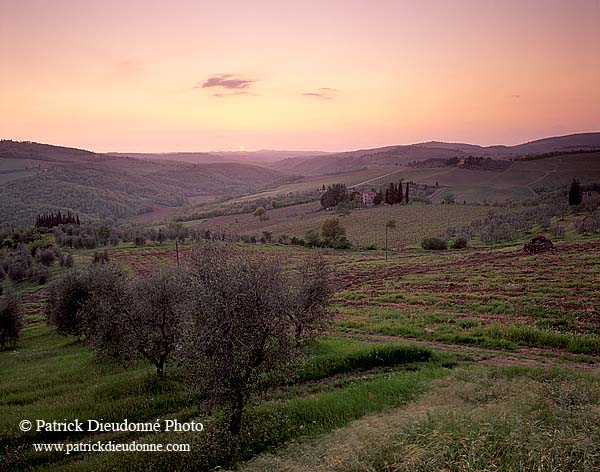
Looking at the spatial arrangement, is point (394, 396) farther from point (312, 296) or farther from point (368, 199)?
point (368, 199)

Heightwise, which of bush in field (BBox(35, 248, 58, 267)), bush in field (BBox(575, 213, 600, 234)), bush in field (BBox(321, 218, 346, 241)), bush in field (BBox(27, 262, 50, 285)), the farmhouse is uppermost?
the farmhouse

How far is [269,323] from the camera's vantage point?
42.5 ft

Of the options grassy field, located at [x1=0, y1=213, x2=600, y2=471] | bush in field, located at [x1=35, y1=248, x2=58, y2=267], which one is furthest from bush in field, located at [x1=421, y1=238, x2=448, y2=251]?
bush in field, located at [x1=35, y1=248, x2=58, y2=267]

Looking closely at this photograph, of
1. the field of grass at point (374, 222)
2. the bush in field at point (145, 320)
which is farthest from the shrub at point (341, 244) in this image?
the bush in field at point (145, 320)

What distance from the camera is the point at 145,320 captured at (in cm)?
1803

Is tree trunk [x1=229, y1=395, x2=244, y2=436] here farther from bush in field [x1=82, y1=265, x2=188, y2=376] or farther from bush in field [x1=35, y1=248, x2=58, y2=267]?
bush in field [x1=35, y1=248, x2=58, y2=267]

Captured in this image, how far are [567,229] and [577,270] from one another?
35.2m

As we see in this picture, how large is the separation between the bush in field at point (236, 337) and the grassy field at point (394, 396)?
1673 millimetres

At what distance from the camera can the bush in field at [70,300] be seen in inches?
1148

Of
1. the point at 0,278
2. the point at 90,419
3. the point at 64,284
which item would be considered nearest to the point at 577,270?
the point at 90,419

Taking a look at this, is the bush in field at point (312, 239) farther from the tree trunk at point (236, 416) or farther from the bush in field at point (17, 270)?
the tree trunk at point (236, 416)

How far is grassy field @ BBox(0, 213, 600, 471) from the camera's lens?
909 cm

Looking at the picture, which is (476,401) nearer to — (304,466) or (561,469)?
(561,469)

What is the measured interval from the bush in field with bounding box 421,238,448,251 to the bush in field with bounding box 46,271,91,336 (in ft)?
180
